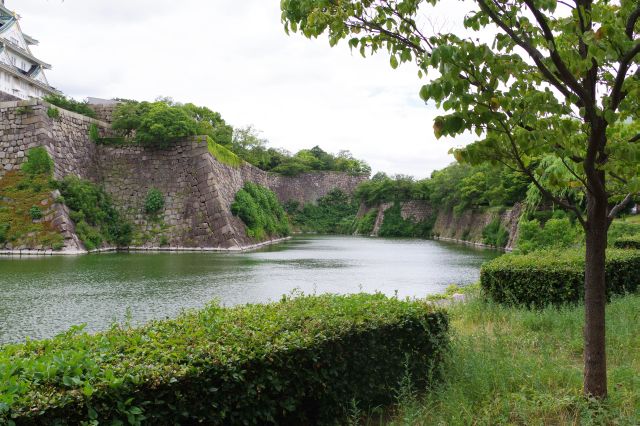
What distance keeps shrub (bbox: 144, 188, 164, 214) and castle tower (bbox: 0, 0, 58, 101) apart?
1401cm

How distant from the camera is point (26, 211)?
18.3 meters

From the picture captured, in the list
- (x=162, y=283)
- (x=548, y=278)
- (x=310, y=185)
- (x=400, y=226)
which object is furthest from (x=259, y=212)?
(x=548, y=278)

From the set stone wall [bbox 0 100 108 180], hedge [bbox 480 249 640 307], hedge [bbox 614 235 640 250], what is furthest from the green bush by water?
hedge [bbox 480 249 640 307]

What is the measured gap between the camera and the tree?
101 inches

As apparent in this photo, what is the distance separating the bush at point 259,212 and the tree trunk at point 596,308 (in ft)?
75.4

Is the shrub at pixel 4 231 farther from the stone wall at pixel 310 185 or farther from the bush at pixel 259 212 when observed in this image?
the stone wall at pixel 310 185

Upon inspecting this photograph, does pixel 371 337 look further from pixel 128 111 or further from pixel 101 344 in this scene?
pixel 128 111

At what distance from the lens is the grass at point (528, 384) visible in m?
3.02

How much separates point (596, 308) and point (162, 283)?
370 inches

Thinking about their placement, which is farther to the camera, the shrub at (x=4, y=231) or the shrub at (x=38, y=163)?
the shrub at (x=38, y=163)

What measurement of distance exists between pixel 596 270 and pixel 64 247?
18.0 m

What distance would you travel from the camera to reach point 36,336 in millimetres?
5965

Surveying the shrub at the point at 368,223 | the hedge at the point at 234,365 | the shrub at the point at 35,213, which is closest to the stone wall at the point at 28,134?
the shrub at the point at 35,213

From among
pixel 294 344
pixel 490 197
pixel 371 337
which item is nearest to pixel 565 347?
pixel 371 337
